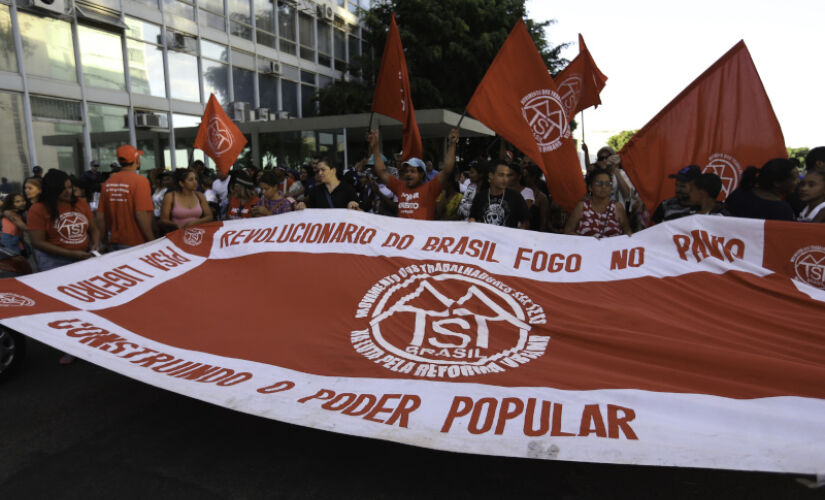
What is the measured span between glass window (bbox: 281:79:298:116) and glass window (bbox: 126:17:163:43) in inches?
257

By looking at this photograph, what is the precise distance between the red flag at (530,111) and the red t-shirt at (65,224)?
377cm

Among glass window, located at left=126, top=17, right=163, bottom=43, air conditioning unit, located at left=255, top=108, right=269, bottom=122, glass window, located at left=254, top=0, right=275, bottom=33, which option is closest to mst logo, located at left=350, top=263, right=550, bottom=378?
glass window, located at left=126, top=17, right=163, bottom=43

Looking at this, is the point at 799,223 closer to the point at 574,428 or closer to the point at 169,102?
the point at 574,428

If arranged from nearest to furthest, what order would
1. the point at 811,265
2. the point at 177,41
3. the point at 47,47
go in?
the point at 811,265 → the point at 47,47 → the point at 177,41

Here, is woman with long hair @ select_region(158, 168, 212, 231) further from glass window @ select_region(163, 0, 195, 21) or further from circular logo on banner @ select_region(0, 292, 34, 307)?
glass window @ select_region(163, 0, 195, 21)

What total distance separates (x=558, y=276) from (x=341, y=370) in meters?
1.78

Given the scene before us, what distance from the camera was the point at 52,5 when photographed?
13.6 metres

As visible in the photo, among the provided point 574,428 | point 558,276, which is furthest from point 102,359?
point 558,276

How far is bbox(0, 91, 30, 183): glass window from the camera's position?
1302cm

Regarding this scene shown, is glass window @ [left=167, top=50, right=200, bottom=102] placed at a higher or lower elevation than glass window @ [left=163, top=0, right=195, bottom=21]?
lower

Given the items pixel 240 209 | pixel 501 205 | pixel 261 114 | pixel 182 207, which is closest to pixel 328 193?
pixel 240 209

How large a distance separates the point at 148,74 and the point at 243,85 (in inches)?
178

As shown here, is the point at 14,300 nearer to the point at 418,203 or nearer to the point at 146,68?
the point at 418,203

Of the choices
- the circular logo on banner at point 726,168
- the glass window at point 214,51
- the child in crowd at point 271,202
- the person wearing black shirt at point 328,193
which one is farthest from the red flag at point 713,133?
the glass window at point 214,51
